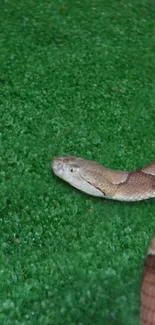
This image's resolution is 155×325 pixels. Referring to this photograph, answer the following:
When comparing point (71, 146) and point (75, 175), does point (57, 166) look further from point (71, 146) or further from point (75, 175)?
point (71, 146)

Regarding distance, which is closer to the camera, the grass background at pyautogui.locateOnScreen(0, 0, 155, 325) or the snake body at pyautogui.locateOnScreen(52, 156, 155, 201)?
the grass background at pyautogui.locateOnScreen(0, 0, 155, 325)

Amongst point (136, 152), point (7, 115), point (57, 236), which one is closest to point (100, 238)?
point (57, 236)

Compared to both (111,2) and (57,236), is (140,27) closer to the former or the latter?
(111,2)

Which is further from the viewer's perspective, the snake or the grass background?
the snake

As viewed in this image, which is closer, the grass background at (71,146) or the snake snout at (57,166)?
the grass background at (71,146)
